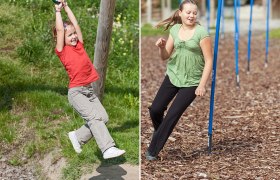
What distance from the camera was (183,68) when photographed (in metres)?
5.17

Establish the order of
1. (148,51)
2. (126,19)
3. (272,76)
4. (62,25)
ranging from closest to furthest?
1. (62,25)
2. (126,19)
3. (272,76)
4. (148,51)

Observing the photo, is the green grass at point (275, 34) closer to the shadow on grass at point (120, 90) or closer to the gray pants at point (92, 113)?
the shadow on grass at point (120, 90)

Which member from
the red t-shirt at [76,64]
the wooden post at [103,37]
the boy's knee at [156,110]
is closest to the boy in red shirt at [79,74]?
the red t-shirt at [76,64]

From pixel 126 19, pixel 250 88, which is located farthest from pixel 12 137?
pixel 250 88

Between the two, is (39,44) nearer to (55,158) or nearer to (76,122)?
(76,122)

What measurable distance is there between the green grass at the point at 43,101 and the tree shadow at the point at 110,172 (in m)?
0.07

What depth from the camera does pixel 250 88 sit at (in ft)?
31.6

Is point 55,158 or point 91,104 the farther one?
point 55,158

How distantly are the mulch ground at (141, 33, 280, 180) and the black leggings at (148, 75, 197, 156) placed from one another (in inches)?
8.4

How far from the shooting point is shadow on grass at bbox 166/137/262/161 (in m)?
5.53

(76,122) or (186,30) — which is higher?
(186,30)

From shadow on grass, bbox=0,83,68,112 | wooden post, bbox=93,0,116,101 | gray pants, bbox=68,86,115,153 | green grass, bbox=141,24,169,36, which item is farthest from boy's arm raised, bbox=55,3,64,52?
green grass, bbox=141,24,169,36

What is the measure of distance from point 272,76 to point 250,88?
5.02 ft

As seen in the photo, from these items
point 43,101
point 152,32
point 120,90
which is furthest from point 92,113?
point 152,32
